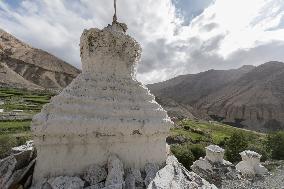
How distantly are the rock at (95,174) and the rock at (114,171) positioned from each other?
A: 7.0 inches

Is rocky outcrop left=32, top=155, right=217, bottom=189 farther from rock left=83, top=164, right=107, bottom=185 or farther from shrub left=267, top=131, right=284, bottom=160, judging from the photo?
shrub left=267, top=131, right=284, bottom=160

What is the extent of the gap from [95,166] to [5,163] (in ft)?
7.39

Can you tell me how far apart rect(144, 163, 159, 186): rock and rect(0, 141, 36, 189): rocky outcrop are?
253 cm

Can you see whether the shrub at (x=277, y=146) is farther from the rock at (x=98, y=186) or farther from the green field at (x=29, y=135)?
the rock at (x=98, y=186)

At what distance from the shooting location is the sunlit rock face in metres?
7.41

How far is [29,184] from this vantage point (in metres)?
7.58

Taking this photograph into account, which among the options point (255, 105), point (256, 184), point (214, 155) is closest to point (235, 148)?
point (214, 155)

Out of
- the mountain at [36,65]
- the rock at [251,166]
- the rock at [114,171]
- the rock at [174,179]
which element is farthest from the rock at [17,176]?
the mountain at [36,65]

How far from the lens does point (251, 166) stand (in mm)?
30688

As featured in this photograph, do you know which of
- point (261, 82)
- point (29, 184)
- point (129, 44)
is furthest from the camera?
point (261, 82)

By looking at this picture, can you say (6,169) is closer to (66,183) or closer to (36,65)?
(66,183)

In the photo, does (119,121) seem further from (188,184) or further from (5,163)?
(5,163)

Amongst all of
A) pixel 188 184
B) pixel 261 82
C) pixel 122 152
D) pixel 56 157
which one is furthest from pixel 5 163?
pixel 261 82

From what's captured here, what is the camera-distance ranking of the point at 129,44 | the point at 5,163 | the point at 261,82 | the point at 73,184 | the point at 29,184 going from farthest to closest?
the point at 261,82 → the point at 129,44 → the point at 5,163 → the point at 29,184 → the point at 73,184
